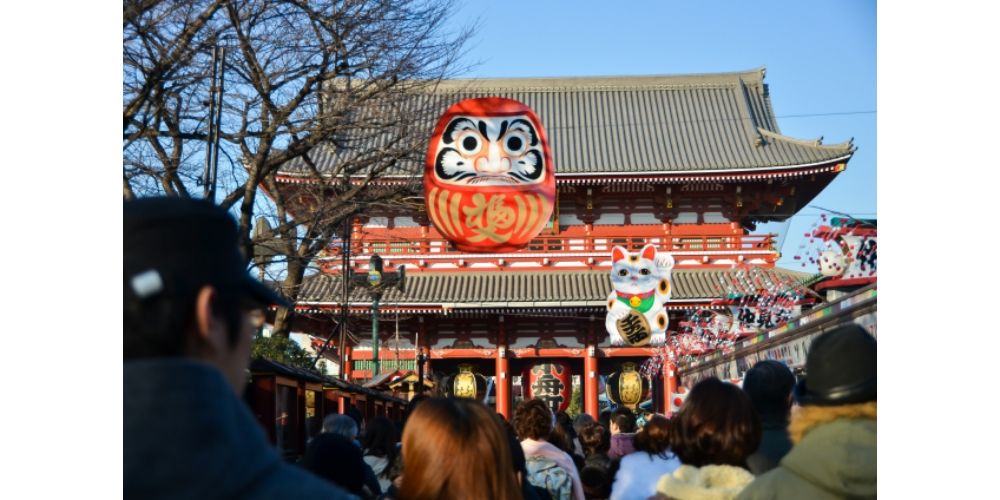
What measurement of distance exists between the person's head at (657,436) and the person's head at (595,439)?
6.14ft

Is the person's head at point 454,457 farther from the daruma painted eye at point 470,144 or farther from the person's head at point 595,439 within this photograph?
the person's head at point 595,439

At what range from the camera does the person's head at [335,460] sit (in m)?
3.91

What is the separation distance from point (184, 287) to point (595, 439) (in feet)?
17.8

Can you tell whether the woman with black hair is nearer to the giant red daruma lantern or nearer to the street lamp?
the giant red daruma lantern

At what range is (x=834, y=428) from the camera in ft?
7.39

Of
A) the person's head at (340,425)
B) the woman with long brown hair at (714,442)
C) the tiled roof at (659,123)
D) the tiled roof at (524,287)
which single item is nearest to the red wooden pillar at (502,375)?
the tiled roof at (524,287)

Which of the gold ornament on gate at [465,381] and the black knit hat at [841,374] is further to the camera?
the gold ornament on gate at [465,381]

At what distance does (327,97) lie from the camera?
29.3 feet

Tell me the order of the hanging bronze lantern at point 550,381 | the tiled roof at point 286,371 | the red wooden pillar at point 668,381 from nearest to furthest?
the tiled roof at point 286,371 < the red wooden pillar at point 668,381 < the hanging bronze lantern at point 550,381

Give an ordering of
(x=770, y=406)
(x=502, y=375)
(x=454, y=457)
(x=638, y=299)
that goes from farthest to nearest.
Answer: (x=502, y=375), (x=638, y=299), (x=770, y=406), (x=454, y=457)

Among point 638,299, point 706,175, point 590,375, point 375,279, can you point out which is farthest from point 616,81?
point 638,299

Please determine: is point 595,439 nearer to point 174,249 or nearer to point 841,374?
point 841,374

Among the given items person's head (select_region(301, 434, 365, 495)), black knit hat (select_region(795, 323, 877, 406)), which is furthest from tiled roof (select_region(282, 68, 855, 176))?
black knit hat (select_region(795, 323, 877, 406))

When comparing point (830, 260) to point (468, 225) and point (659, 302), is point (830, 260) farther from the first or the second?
point (659, 302)
